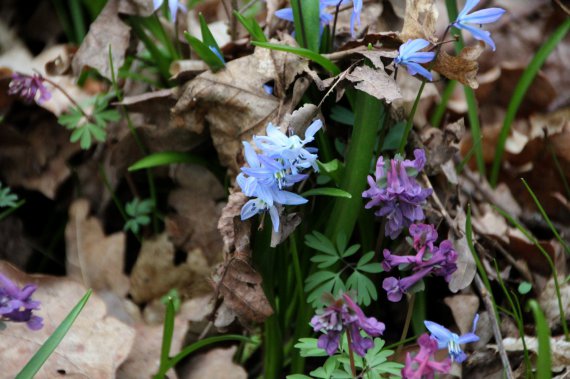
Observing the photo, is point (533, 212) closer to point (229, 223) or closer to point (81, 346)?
point (229, 223)

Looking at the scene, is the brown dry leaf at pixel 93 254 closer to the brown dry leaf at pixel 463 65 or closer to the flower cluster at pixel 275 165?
the flower cluster at pixel 275 165

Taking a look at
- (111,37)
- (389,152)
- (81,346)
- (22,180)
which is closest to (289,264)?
(389,152)

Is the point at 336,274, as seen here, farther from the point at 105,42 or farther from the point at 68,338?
the point at 105,42

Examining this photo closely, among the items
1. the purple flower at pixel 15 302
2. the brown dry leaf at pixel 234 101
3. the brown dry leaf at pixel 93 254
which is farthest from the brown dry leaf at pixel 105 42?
the purple flower at pixel 15 302

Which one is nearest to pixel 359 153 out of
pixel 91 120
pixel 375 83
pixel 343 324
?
pixel 375 83

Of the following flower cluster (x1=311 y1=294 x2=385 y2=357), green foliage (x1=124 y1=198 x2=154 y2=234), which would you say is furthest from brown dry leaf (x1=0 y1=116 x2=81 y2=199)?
flower cluster (x1=311 y1=294 x2=385 y2=357)

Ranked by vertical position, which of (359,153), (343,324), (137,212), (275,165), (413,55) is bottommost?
(137,212)
